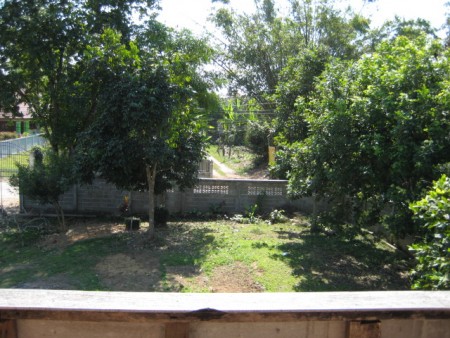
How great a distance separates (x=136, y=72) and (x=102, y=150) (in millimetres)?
1956

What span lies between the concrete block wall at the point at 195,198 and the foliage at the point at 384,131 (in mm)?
4483

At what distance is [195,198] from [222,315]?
39.2ft

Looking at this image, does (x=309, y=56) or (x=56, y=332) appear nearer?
(x=56, y=332)

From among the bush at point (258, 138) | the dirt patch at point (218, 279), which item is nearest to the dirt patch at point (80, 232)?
the dirt patch at point (218, 279)

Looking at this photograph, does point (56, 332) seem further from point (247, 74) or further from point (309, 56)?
point (247, 74)

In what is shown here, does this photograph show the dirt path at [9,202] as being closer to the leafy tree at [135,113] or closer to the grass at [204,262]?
the grass at [204,262]

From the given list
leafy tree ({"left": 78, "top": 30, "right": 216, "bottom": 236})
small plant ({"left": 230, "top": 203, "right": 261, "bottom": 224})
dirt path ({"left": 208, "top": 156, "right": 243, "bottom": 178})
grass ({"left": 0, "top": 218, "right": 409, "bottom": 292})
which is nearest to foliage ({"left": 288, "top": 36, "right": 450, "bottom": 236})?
grass ({"left": 0, "top": 218, "right": 409, "bottom": 292})

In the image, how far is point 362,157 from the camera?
8234 mm

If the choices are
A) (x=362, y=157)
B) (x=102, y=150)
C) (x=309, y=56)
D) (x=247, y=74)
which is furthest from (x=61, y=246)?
(x=247, y=74)

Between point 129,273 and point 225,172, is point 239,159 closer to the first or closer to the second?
point 225,172

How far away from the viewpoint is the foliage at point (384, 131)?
6879 millimetres

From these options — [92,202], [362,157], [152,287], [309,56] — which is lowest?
[152,287]

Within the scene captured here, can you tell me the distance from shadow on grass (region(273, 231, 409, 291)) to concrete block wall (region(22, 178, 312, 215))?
10.3ft

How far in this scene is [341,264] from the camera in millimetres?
9023
